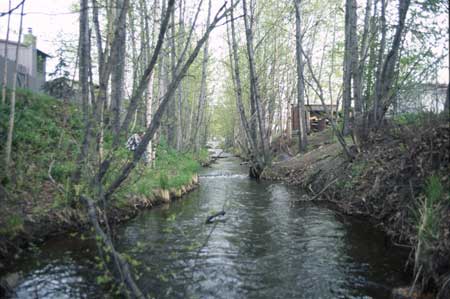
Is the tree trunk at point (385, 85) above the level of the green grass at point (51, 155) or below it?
above

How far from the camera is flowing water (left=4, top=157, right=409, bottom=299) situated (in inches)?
180

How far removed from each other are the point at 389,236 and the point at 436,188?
6.41 ft

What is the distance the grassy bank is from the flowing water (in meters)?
0.42

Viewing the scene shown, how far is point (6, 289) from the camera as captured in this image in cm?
430

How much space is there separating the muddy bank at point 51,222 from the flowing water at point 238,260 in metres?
0.22

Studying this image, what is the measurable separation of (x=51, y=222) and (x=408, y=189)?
19.9 feet

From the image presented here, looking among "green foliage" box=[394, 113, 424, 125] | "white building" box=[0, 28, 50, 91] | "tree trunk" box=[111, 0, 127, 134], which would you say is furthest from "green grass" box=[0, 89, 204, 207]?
"white building" box=[0, 28, 50, 91]

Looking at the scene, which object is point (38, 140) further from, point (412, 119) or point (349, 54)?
point (412, 119)

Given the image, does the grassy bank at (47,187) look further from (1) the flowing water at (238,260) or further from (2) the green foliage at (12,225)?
(1) the flowing water at (238,260)

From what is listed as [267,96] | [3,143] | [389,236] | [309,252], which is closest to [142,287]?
[309,252]

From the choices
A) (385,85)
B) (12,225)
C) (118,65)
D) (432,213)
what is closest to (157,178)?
(118,65)

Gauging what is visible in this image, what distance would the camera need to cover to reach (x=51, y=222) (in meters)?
6.59

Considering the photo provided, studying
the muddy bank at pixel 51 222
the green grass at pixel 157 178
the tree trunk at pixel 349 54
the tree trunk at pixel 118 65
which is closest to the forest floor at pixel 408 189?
the tree trunk at pixel 349 54

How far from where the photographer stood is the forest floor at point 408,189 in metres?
4.17
